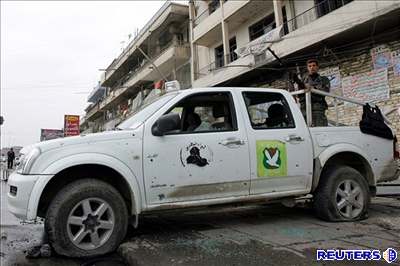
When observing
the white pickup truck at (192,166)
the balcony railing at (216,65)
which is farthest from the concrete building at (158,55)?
the white pickup truck at (192,166)

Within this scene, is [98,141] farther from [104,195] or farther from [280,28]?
[280,28]

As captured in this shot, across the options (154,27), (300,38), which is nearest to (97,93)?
(154,27)

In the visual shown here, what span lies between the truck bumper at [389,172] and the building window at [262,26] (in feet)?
42.0

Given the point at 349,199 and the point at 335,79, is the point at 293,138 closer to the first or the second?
the point at 349,199

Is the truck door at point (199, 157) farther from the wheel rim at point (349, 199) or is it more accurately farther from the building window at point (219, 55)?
the building window at point (219, 55)

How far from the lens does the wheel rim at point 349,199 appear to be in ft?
16.2

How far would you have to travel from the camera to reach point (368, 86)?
12055 millimetres

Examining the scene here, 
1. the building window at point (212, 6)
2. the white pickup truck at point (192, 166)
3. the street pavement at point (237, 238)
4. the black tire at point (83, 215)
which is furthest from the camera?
the building window at point (212, 6)

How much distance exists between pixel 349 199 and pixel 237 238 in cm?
189

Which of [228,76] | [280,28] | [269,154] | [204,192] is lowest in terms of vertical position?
[204,192]

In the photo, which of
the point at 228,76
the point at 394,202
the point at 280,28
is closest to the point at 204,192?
the point at 394,202

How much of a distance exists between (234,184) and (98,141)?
164cm

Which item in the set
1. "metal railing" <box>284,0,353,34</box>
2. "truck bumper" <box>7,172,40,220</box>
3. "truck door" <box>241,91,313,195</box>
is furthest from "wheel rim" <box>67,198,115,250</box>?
"metal railing" <box>284,0,353,34</box>

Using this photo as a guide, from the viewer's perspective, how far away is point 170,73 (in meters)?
26.7
